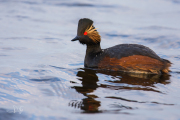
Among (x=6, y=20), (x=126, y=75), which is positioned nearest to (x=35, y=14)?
(x=6, y=20)

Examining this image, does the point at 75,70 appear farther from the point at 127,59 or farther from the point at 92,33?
the point at 127,59

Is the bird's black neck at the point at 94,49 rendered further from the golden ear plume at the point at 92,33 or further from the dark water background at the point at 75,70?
the dark water background at the point at 75,70

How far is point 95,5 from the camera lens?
1988 cm

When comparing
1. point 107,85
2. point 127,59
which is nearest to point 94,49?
point 127,59

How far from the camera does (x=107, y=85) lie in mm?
7199

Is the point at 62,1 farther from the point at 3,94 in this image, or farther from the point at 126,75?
the point at 3,94

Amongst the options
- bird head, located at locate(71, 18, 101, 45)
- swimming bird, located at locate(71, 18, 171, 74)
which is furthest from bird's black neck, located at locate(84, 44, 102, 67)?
bird head, located at locate(71, 18, 101, 45)

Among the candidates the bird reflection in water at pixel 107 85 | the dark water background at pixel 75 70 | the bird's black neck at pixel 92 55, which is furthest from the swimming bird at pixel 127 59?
the dark water background at pixel 75 70

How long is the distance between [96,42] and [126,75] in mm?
1597

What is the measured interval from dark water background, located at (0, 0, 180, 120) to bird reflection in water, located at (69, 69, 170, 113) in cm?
2

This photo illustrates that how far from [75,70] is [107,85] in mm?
1715

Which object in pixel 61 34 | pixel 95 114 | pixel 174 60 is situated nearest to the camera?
pixel 95 114

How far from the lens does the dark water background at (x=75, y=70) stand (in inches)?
222

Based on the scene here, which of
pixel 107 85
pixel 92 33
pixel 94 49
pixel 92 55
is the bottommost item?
pixel 107 85
